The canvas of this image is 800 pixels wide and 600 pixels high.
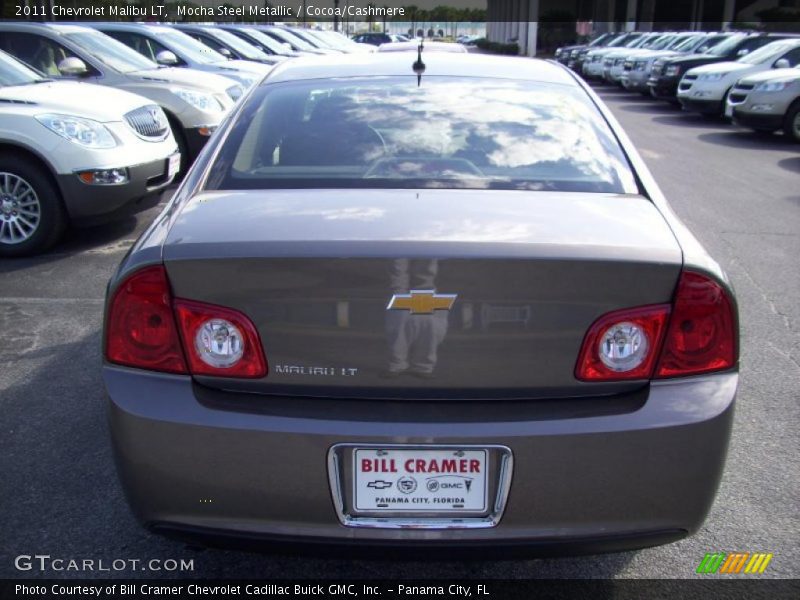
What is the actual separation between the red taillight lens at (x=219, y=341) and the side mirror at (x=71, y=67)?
694cm

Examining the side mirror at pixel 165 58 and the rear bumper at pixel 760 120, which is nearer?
the side mirror at pixel 165 58

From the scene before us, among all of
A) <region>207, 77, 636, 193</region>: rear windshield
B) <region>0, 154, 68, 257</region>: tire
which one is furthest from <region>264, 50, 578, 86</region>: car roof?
<region>0, 154, 68, 257</region>: tire

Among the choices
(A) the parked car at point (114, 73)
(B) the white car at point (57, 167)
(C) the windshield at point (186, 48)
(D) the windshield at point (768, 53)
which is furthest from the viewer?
(D) the windshield at point (768, 53)

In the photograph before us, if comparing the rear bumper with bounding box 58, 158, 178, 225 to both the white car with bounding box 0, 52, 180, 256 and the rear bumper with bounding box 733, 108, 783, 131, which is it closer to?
the white car with bounding box 0, 52, 180, 256

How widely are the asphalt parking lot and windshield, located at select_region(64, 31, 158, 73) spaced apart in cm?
246

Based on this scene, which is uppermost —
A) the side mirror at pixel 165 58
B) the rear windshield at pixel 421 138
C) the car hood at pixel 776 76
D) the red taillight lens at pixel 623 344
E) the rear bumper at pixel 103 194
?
the rear windshield at pixel 421 138

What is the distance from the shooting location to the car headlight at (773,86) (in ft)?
41.9

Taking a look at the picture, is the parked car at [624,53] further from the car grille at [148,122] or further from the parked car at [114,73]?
the car grille at [148,122]

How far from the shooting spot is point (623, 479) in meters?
2.13

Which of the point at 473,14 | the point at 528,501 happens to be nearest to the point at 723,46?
the point at 528,501

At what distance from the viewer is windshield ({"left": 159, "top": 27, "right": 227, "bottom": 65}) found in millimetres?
11609

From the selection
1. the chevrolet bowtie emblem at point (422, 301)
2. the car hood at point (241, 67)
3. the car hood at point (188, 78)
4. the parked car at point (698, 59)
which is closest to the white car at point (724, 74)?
the parked car at point (698, 59)

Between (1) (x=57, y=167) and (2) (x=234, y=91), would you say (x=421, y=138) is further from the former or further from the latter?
(2) (x=234, y=91)

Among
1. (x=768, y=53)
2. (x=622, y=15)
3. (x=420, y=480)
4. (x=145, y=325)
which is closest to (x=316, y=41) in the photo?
(x=768, y=53)
